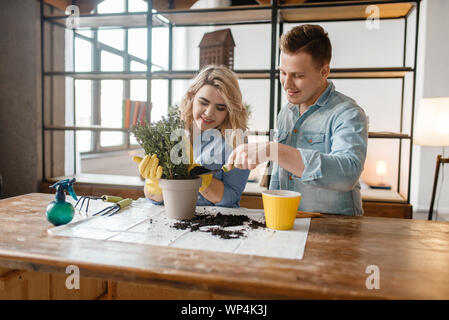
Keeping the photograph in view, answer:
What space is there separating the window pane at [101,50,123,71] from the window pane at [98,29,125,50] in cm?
12

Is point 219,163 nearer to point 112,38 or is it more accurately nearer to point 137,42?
point 112,38

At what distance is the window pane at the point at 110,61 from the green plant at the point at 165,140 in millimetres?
3431

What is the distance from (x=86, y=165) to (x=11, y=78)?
1.25 metres

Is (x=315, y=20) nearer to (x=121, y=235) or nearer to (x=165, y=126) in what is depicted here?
(x=165, y=126)

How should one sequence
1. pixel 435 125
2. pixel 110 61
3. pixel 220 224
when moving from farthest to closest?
pixel 110 61
pixel 435 125
pixel 220 224

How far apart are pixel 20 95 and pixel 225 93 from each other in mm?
2379

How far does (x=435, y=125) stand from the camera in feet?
8.71

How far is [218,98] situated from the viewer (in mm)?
1466

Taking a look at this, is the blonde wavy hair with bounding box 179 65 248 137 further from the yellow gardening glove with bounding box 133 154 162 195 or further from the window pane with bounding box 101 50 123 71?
the window pane with bounding box 101 50 123 71

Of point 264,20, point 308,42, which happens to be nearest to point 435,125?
point 264,20

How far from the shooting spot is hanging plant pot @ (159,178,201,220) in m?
1.09

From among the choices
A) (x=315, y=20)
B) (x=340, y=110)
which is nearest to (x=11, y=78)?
(x=315, y=20)

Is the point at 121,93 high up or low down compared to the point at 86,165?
up

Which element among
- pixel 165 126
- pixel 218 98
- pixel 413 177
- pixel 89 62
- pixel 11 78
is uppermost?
pixel 89 62
